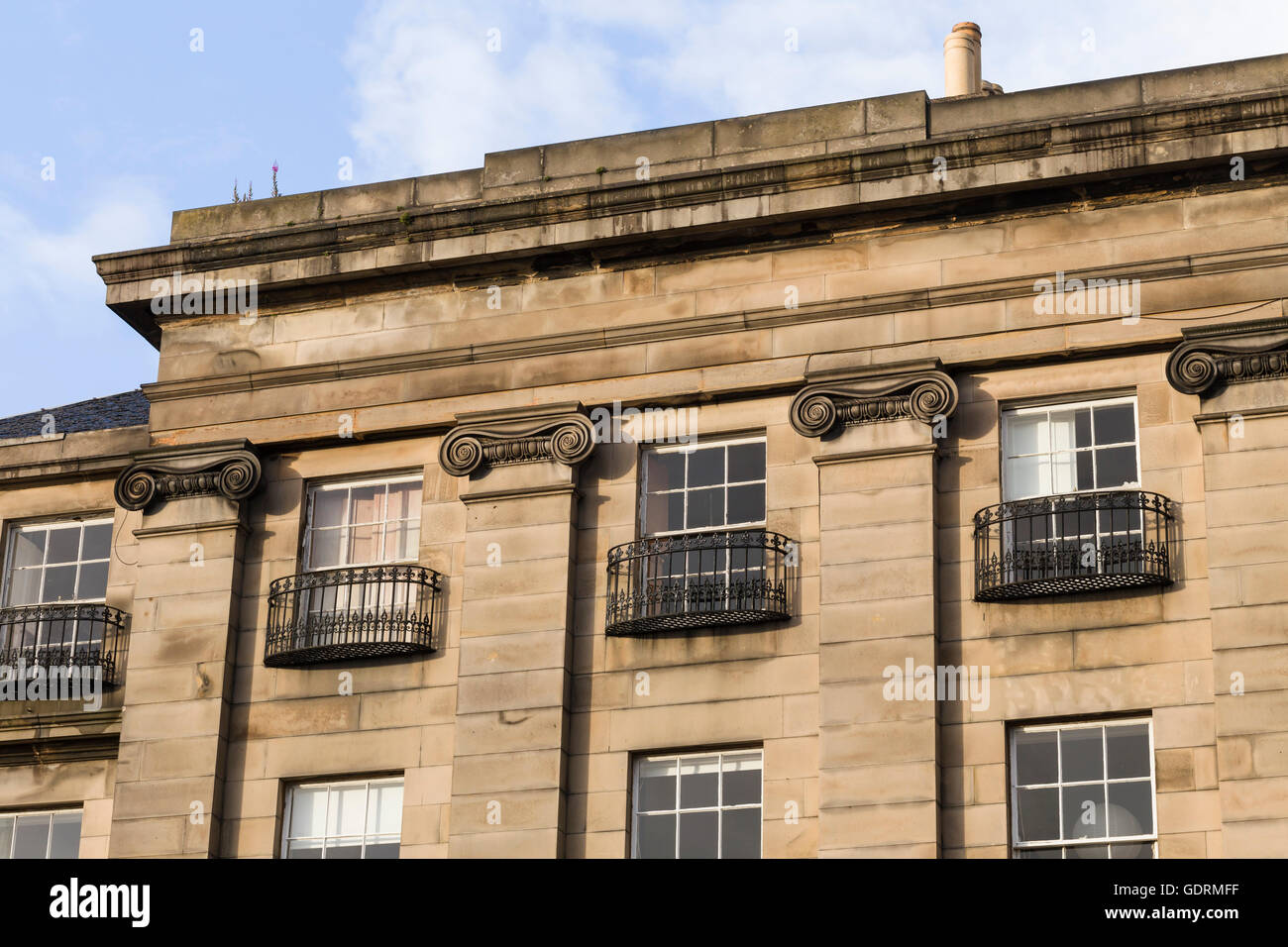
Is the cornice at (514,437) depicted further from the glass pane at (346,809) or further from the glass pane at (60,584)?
the glass pane at (60,584)

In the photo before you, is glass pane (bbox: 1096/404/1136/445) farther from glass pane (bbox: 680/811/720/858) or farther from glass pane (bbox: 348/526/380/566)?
glass pane (bbox: 348/526/380/566)

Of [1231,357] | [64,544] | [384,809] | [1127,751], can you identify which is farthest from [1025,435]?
[64,544]

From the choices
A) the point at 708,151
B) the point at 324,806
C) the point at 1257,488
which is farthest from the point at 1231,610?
the point at 324,806

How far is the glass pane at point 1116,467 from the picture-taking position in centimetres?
2672

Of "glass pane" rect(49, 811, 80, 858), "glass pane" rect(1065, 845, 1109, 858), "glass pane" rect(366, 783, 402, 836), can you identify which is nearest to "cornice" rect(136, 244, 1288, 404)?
"glass pane" rect(366, 783, 402, 836)

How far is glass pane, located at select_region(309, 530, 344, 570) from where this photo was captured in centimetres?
2948

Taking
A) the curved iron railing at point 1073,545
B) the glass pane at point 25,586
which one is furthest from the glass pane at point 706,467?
the glass pane at point 25,586

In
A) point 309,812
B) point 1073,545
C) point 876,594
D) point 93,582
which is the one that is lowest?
point 309,812

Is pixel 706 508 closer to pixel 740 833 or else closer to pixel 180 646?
pixel 740 833

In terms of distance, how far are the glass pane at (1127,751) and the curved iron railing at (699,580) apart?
393cm

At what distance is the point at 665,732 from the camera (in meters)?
26.9

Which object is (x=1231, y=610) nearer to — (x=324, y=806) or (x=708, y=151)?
(x=708, y=151)

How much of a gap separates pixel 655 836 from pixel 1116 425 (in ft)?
22.9

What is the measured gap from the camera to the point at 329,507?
97.9 ft
